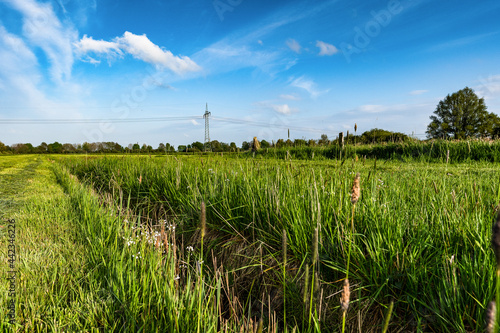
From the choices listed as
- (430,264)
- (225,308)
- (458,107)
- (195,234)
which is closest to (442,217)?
(430,264)

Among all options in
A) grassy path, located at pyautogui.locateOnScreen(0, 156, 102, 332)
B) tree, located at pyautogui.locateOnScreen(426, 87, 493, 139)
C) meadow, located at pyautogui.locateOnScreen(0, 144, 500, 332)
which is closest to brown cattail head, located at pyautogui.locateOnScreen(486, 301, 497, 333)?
meadow, located at pyautogui.locateOnScreen(0, 144, 500, 332)

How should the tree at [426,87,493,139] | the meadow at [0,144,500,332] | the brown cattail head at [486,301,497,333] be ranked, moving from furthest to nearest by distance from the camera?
the tree at [426,87,493,139]
the meadow at [0,144,500,332]
the brown cattail head at [486,301,497,333]

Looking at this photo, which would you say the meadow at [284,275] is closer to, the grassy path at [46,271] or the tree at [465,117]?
the grassy path at [46,271]

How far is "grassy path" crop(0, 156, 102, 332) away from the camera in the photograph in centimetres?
172

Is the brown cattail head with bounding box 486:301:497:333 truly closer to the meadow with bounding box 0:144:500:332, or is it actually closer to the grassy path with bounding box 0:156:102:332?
the meadow with bounding box 0:144:500:332

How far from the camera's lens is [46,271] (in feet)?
6.88

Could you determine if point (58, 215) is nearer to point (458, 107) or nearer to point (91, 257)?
point (91, 257)

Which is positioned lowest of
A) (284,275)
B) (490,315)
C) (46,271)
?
(46,271)

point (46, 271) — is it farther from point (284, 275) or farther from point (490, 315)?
point (490, 315)

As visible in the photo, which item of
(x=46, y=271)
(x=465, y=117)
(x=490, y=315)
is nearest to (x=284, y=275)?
(x=490, y=315)

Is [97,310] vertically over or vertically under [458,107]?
under

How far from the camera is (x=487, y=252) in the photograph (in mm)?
1945

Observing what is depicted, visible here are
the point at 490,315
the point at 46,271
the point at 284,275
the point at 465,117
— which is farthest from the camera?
the point at 465,117

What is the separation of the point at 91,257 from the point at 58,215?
1385 millimetres
